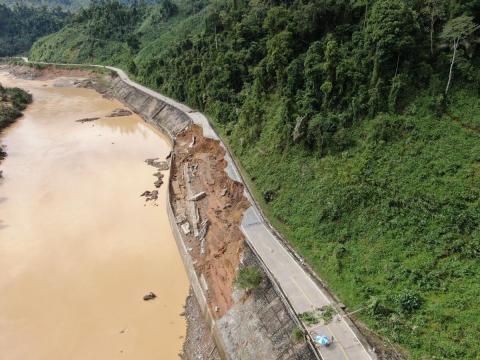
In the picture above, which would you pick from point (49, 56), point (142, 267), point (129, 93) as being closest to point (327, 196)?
point (142, 267)

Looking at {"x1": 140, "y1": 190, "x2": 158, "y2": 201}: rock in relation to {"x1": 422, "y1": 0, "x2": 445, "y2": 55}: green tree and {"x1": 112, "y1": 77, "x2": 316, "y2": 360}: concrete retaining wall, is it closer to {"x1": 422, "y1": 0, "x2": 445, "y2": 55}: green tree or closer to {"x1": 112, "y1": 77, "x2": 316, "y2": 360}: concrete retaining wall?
{"x1": 112, "y1": 77, "x2": 316, "y2": 360}: concrete retaining wall

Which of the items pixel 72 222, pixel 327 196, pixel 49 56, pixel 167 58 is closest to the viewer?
pixel 327 196

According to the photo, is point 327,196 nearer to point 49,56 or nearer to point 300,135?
point 300,135

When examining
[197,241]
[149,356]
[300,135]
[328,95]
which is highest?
[328,95]

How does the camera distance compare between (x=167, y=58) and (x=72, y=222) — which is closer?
(x=72, y=222)

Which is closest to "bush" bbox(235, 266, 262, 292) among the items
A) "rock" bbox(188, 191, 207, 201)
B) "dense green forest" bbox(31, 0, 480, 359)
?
"dense green forest" bbox(31, 0, 480, 359)

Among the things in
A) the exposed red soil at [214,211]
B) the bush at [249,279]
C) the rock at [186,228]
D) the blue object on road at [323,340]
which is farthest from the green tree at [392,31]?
the blue object on road at [323,340]
